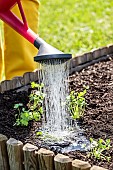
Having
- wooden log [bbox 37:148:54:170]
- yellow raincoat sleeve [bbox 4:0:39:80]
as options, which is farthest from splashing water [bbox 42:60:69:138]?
yellow raincoat sleeve [bbox 4:0:39:80]

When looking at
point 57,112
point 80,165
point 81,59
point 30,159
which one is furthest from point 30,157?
point 81,59

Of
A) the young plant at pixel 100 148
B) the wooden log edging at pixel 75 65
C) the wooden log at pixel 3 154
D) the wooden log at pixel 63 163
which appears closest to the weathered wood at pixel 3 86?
the wooden log edging at pixel 75 65

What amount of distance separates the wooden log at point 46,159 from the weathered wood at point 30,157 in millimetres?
49

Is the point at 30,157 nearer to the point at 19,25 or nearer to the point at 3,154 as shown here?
the point at 3,154

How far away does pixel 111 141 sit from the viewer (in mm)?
3812

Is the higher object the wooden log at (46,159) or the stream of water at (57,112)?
the stream of water at (57,112)

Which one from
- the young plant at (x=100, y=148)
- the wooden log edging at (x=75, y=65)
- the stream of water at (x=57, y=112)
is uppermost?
the wooden log edging at (x=75, y=65)

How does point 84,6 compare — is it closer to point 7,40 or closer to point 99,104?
point 7,40

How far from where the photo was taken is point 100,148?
145 inches

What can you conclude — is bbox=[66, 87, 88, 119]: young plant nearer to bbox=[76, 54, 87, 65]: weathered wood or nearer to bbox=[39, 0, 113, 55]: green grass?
bbox=[76, 54, 87, 65]: weathered wood

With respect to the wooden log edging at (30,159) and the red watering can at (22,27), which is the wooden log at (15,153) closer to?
the wooden log edging at (30,159)

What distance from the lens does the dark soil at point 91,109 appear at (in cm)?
394

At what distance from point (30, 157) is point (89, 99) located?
3.52ft

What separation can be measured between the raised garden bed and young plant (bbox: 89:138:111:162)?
0.08ft
